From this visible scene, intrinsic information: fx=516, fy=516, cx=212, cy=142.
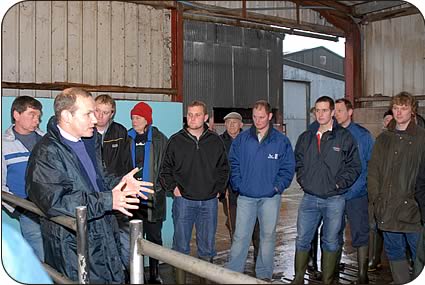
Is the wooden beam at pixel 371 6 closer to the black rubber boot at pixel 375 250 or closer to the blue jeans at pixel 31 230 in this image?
the black rubber boot at pixel 375 250

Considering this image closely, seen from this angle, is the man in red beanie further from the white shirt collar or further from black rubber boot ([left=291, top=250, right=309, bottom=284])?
the white shirt collar

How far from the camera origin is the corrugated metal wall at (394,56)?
6.97 metres

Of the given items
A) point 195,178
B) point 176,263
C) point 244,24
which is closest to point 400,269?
point 195,178

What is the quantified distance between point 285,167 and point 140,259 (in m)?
2.42

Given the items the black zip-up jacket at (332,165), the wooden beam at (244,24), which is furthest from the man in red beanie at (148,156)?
the wooden beam at (244,24)

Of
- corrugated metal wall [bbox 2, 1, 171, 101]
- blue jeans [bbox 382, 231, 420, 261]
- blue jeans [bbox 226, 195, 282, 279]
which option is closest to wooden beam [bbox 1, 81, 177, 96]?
corrugated metal wall [bbox 2, 1, 171, 101]

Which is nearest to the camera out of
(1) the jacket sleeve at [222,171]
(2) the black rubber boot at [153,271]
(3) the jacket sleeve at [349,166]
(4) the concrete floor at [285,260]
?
(3) the jacket sleeve at [349,166]

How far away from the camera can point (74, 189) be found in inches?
92.7

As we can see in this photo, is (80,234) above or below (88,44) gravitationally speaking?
below

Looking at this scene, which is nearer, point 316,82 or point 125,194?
point 125,194

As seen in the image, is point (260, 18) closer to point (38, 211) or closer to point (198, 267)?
point (38, 211)

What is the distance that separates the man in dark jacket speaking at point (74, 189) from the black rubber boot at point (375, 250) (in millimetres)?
2995

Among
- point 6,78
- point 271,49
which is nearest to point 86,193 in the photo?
point 6,78

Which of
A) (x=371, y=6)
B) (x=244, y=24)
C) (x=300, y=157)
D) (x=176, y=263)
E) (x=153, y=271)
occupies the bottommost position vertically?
(x=153, y=271)
